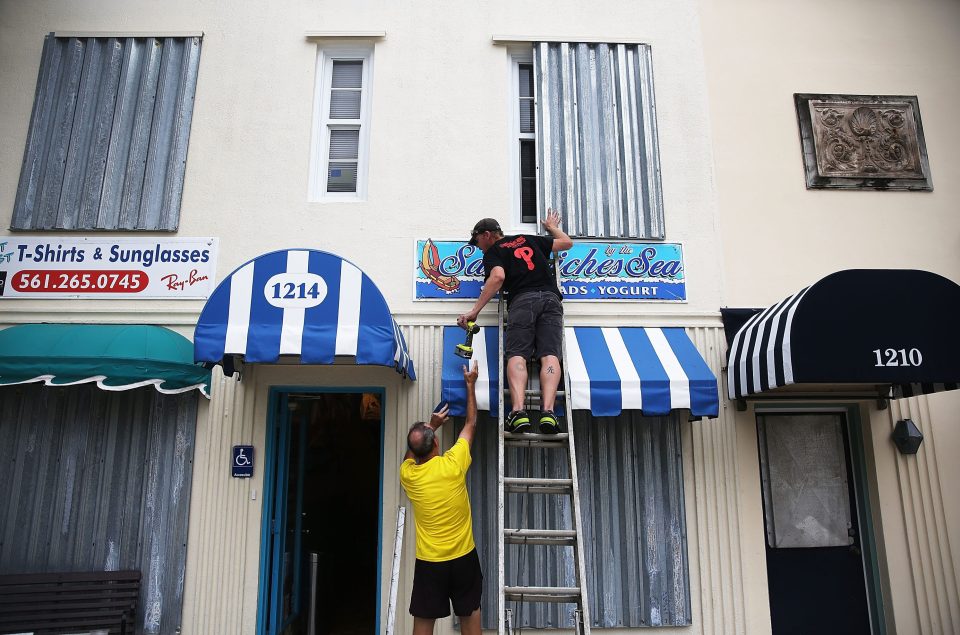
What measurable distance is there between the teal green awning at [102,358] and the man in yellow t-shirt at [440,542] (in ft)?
7.64

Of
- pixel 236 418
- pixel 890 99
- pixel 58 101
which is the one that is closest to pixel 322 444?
pixel 236 418

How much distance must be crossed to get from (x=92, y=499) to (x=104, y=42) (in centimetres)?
482

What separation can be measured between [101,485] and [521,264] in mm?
4399

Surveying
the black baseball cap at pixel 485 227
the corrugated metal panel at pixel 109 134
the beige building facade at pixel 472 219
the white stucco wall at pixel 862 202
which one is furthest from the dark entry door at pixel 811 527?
the corrugated metal panel at pixel 109 134

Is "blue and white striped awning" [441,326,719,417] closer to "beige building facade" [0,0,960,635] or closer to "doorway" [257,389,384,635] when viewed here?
"beige building facade" [0,0,960,635]

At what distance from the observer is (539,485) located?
15.8ft

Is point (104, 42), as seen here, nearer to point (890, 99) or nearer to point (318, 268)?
point (318, 268)

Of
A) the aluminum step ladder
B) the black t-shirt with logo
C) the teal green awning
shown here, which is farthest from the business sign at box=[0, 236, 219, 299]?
the aluminum step ladder

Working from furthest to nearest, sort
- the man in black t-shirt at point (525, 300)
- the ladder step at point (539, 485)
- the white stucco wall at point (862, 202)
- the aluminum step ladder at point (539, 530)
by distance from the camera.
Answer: the white stucco wall at point (862, 202), the man in black t-shirt at point (525, 300), the ladder step at point (539, 485), the aluminum step ladder at point (539, 530)

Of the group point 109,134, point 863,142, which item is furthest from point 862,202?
point 109,134

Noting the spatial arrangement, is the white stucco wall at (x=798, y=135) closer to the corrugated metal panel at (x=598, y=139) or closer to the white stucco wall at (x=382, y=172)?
the white stucco wall at (x=382, y=172)

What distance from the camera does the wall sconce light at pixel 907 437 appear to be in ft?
20.0

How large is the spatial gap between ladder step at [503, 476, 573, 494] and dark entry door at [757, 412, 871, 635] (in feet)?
8.74

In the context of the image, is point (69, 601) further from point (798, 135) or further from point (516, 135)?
point (798, 135)
